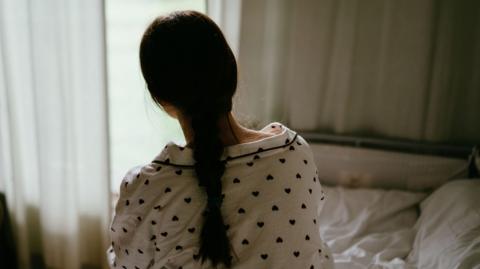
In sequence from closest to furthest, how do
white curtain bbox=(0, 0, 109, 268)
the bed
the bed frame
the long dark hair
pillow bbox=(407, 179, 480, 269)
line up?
the long dark hair
pillow bbox=(407, 179, 480, 269)
the bed
white curtain bbox=(0, 0, 109, 268)
the bed frame

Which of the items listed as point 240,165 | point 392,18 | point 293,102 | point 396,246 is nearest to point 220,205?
point 240,165

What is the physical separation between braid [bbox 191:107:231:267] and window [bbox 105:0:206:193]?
34.3 inches

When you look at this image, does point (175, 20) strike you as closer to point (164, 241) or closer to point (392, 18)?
point (164, 241)

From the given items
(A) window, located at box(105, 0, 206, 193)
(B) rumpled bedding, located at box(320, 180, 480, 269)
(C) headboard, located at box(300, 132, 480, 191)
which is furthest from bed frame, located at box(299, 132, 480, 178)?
(A) window, located at box(105, 0, 206, 193)

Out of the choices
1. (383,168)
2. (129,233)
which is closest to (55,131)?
(129,233)

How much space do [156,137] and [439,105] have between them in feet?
3.97

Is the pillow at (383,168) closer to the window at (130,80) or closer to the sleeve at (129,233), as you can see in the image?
the window at (130,80)

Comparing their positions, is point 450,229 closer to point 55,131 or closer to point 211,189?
point 211,189

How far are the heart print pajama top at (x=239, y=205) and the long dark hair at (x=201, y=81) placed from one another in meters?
0.03

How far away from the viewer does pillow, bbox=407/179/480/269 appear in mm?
1183

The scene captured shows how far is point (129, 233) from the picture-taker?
92cm

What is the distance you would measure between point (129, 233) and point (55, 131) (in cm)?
89

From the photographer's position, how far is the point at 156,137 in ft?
6.26

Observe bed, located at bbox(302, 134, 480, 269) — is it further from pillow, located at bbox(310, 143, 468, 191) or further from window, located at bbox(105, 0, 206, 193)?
window, located at bbox(105, 0, 206, 193)
